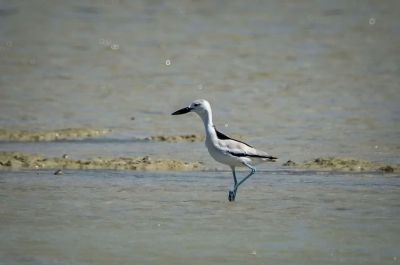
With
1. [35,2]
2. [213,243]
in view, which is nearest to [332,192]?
[213,243]

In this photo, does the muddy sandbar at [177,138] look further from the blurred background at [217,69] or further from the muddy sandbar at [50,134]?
the muddy sandbar at [50,134]

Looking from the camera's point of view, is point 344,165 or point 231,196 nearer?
point 231,196

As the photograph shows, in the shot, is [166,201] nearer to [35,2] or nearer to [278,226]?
[278,226]

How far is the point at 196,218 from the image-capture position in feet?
37.2

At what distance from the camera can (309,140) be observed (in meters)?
16.6

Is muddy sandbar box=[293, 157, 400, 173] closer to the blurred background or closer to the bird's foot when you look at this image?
the blurred background

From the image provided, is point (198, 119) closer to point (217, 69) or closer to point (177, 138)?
point (177, 138)

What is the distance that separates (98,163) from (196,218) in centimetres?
386

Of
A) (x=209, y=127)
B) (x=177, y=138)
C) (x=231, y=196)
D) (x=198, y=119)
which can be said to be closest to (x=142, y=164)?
(x=209, y=127)

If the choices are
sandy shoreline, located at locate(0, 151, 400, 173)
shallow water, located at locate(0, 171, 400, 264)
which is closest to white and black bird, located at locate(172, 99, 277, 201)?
shallow water, located at locate(0, 171, 400, 264)

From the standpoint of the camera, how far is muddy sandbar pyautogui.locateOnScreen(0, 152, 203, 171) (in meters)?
14.7

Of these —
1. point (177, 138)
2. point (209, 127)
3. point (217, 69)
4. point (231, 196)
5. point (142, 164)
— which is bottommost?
point (231, 196)

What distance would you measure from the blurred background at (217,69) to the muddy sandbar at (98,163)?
37.6 inches

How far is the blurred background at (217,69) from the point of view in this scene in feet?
59.2
